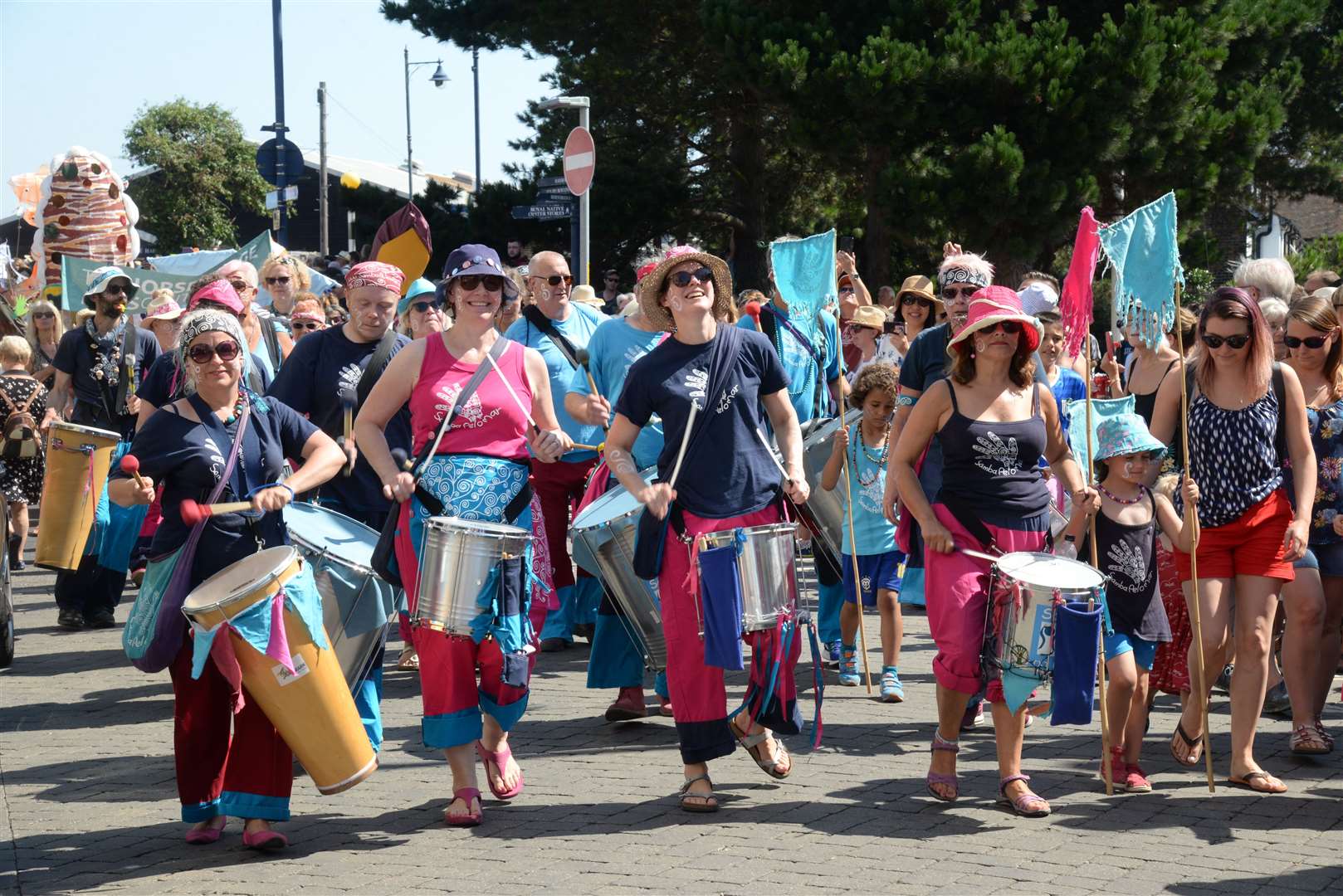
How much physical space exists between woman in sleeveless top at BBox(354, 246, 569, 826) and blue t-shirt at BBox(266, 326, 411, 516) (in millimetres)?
1344

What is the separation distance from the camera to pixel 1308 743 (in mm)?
6762

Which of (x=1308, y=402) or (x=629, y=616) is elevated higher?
(x=1308, y=402)

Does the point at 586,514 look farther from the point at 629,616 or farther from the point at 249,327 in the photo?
the point at 249,327

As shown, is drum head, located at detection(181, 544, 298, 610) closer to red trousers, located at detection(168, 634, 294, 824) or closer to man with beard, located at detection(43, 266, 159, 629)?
red trousers, located at detection(168, 634, 294, 824)

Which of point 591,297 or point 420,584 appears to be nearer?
point 420,584

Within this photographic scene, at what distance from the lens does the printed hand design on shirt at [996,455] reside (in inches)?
237

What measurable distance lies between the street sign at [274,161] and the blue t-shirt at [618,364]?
16.8 m

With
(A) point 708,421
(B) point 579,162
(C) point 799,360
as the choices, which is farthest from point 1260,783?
(B) point 579,162

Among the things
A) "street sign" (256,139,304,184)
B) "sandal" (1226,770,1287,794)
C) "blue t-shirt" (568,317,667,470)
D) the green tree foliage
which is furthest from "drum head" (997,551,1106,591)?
the green tree foliage

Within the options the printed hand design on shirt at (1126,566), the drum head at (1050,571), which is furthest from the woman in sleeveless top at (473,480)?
the printed hand design on shirt at (1126,566)

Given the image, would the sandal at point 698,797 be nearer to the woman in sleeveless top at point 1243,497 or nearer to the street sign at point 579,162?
the woman in sleeveless top at point 1243,497

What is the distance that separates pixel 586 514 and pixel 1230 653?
3.39 meters

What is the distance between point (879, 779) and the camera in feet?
21.7

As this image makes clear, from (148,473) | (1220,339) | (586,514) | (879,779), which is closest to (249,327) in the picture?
(586,514)
